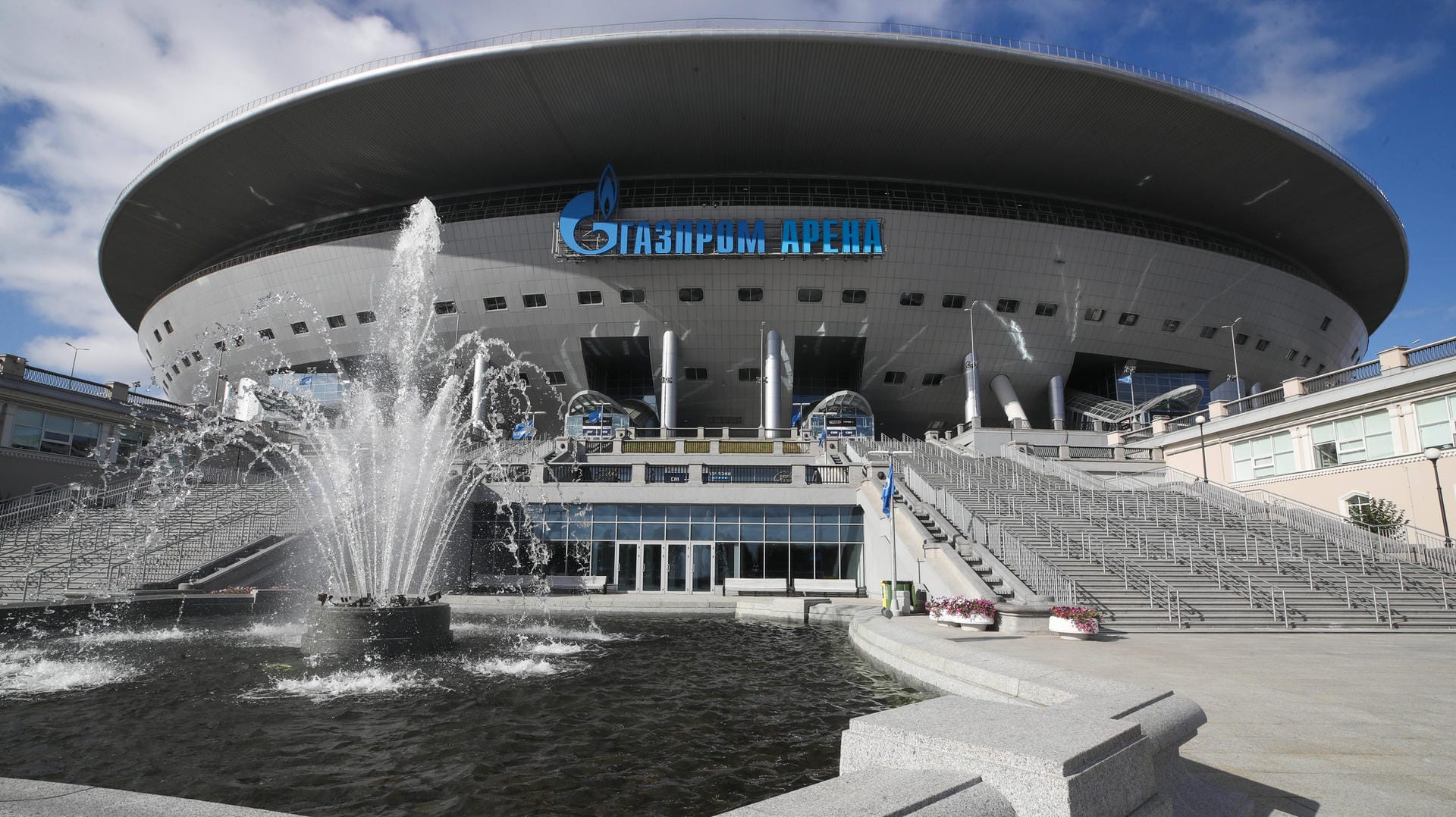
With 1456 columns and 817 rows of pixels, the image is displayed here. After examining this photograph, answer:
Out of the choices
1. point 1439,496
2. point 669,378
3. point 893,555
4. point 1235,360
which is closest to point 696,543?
point 893,555

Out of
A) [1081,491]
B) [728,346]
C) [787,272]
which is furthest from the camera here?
[728,346]

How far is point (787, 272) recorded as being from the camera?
160ft

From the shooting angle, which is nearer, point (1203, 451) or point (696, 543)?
point (696, 543)

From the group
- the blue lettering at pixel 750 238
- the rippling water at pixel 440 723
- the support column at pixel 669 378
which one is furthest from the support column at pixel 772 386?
the rippling water at pixel 440 723

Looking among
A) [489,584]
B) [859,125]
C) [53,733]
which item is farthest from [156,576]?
[859,125]

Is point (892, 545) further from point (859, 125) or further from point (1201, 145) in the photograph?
point (1201, 145)

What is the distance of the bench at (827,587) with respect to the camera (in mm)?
29672

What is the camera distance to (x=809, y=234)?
155 ft

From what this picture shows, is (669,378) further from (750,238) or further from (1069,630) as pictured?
(1069,630)

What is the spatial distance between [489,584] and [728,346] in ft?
82.5

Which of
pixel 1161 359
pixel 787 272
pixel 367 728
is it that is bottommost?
pixel 367 728

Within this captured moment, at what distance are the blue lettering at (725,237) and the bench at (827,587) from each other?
23.2 m

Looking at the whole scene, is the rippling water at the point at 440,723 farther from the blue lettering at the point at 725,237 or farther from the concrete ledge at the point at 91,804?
the blue lettering at the point at 725,237

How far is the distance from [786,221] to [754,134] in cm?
534
